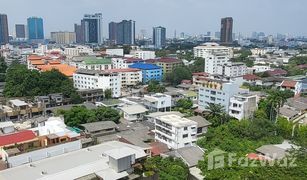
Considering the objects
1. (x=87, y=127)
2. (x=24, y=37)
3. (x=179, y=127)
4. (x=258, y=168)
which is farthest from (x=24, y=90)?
(x=24, y=37)

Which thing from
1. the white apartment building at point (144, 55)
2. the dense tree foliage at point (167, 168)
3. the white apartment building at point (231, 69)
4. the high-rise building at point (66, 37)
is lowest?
the dense tree foliage at point (167, 168)

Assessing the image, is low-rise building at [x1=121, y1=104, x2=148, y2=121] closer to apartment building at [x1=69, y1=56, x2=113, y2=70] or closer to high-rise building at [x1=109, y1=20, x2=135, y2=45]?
apartment building at [x1=69, y1=56, x2=113, y2=70]

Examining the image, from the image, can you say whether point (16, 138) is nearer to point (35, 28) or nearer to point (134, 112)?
point (134, 112)

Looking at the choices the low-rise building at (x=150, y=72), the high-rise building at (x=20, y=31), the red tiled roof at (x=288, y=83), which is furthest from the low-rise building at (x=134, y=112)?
the high-rise building at (x=20, y=31)

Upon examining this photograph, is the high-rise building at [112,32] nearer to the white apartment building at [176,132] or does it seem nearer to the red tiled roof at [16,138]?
the white apartment building at [176,132]

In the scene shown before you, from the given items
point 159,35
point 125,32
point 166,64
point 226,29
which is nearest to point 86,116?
point 166,64

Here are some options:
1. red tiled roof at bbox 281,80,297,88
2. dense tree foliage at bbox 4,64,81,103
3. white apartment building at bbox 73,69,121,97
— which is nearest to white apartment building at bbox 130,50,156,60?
white apartment building at bbox 73,69,121,97
